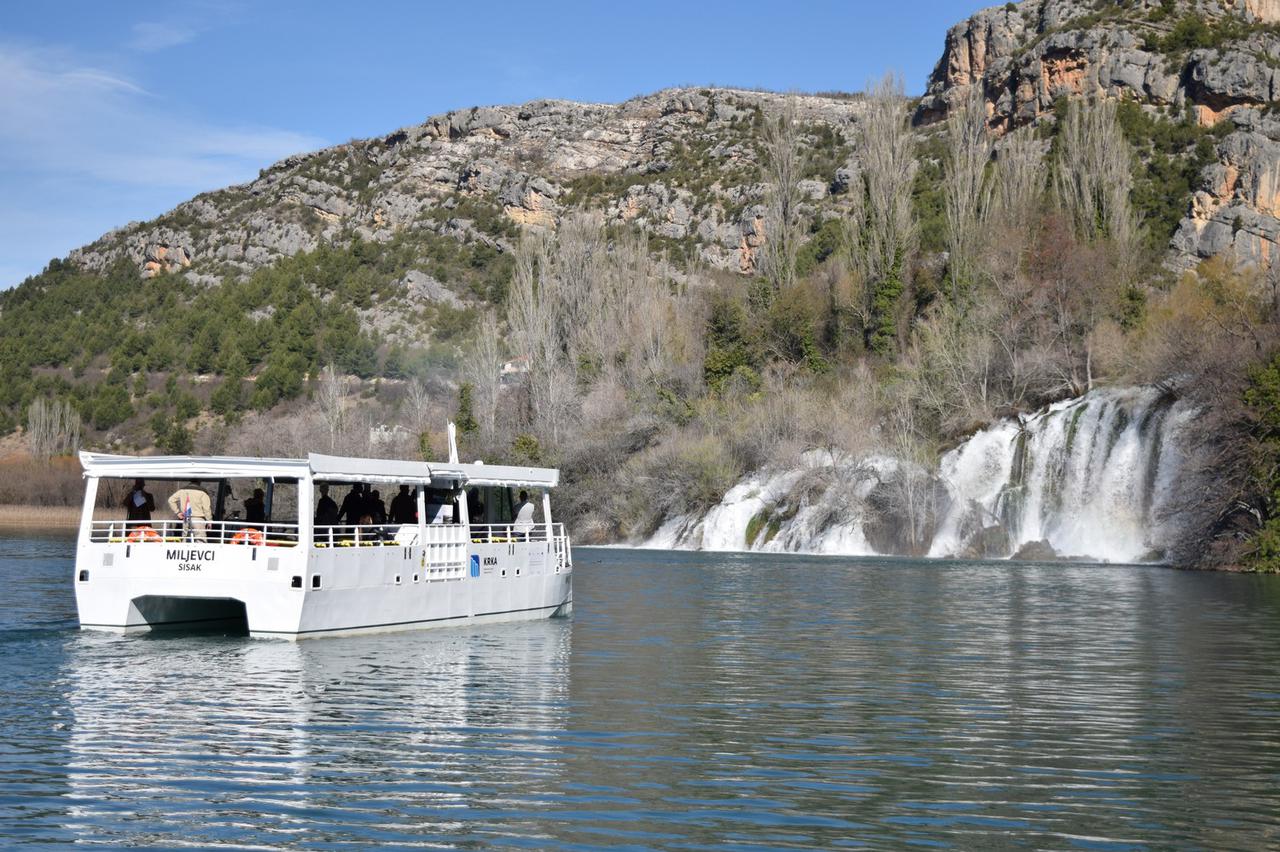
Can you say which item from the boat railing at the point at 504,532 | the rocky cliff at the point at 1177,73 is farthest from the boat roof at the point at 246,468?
the rocky cliff at the point at 1177,73

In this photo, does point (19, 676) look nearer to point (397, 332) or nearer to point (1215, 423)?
point (1215, 423)

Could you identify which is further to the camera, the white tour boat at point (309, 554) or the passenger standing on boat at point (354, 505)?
the passenger standing on boat at point (354, 505)

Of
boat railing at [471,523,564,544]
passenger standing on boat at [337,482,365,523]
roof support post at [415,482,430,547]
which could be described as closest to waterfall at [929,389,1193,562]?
boat railing at [471,523,564,544]

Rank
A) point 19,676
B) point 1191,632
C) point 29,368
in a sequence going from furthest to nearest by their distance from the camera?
1. point 29,368
2. point 1191,632
3. point 19,676

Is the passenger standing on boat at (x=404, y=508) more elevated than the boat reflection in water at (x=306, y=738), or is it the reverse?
the passenger standing on boat at (x=404, y=508)

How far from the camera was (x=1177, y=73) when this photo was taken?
136 metres

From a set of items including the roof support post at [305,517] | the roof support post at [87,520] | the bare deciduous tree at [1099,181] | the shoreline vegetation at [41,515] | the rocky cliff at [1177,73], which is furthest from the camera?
the rocky cliff at [1177,73]

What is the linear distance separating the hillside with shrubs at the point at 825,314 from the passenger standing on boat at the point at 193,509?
146ft

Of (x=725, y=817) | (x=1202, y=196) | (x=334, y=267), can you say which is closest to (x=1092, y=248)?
(x=1202, y=196)

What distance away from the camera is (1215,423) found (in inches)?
2336

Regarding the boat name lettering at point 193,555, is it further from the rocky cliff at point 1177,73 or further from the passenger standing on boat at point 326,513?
the rocky cliff at point 1177,73

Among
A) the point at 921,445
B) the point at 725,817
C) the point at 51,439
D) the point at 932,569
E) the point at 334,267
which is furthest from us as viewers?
the point at 334,267

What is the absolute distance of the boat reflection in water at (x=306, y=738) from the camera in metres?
14.0

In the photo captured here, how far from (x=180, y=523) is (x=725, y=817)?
1591 centimetres
